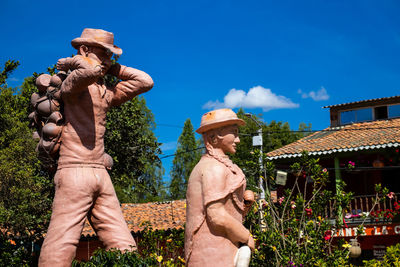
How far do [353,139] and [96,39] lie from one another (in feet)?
43.8

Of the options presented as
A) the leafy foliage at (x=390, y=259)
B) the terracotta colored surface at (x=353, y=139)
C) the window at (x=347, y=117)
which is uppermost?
the window at (x=347, y=117)

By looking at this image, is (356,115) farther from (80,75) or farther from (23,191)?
(80,75)

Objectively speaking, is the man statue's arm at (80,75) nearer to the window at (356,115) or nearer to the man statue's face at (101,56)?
the man statue's face at (101,56)

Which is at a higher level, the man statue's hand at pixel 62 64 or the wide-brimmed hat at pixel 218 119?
the man statue's hand at pixel 62 64

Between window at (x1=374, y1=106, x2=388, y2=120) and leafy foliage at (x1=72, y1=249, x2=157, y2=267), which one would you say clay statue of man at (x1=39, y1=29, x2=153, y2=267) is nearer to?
leafy foliage at (x1=72, y1=249, x2=157, y2=267)

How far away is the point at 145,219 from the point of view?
1788 cm

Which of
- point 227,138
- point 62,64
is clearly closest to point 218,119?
point 227,138

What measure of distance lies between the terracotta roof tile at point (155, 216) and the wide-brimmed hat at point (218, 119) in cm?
1225

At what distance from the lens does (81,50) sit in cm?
412

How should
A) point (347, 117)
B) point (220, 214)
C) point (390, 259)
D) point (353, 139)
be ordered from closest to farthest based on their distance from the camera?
point (220, 214) < point (390, 259) < point (353, 139) < point (347, 117)

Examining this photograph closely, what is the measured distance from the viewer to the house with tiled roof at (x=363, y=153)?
14.6 meters

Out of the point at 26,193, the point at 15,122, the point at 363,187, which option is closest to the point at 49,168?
the point at 26,193

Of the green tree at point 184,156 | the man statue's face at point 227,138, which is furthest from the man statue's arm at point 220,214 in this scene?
the green tree at point 184,156

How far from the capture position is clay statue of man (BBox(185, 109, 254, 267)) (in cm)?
342
